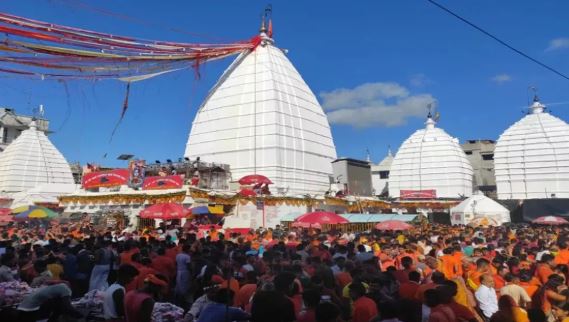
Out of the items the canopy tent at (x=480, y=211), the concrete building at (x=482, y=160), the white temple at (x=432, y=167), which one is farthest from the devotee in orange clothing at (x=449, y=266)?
the concrete building at (x=482, y=160)

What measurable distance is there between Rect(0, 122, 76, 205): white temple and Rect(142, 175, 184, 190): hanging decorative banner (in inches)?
677

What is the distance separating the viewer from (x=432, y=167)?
146ft

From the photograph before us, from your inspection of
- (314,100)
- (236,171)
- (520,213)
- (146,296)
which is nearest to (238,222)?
(236,171)

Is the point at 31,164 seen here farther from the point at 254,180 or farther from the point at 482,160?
the point at 482,160

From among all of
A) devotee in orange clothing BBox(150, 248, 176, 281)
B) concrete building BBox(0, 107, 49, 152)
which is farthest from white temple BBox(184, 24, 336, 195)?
concrete building BBox(0, 107, 49, 152)

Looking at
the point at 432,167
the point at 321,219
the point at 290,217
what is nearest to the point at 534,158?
the point at 432,167

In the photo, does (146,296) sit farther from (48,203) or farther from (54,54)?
(48,203)

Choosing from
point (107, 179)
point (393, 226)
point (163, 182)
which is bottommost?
point (393, 226)

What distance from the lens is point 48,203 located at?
3434 centimetres

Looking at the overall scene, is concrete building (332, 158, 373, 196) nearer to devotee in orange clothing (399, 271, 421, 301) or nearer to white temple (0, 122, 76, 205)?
white temple (0, 122, 76, 205)

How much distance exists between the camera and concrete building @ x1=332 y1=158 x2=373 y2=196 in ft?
109

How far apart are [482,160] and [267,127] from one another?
41.2 meters

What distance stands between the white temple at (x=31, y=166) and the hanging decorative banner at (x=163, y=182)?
17.2m

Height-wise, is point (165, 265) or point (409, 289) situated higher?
point (165, 265)
